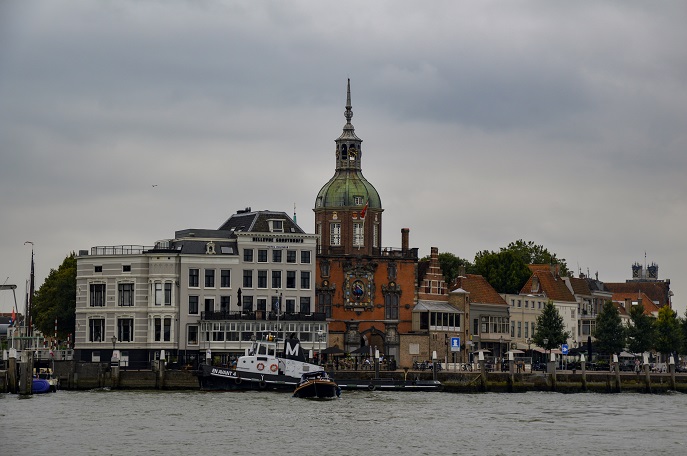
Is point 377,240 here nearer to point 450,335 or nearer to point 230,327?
point 450,335

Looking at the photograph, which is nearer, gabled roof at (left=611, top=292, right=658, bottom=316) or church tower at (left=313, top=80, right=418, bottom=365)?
church tower at (left=313, top=80, right=418, bottom=365)

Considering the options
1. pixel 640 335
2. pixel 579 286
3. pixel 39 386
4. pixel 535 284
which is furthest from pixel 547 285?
pixel 39 386

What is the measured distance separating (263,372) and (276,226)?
992 inches

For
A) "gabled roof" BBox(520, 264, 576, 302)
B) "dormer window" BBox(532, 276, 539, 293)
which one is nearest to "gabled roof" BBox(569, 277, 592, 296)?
"gabled roof" BBox(520, 264, 576, 302)

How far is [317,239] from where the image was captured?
132m

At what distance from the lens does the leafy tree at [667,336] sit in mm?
151750

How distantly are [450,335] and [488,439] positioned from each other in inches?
2482

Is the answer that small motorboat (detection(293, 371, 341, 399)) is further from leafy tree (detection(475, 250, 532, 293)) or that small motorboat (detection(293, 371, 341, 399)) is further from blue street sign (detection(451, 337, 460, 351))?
leafy tree (detection(475, 250, 532, 293))

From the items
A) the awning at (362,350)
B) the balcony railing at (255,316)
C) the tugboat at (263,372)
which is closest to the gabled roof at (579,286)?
the awning at (362,350)

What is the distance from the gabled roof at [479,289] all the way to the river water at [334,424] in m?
40.1

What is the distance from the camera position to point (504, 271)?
16375 cm

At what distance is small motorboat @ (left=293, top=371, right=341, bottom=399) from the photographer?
3922 inches

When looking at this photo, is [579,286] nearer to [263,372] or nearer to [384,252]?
[384,252]

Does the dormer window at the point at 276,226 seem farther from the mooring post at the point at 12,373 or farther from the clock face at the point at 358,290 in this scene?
the mooring post at the point at 12,373
